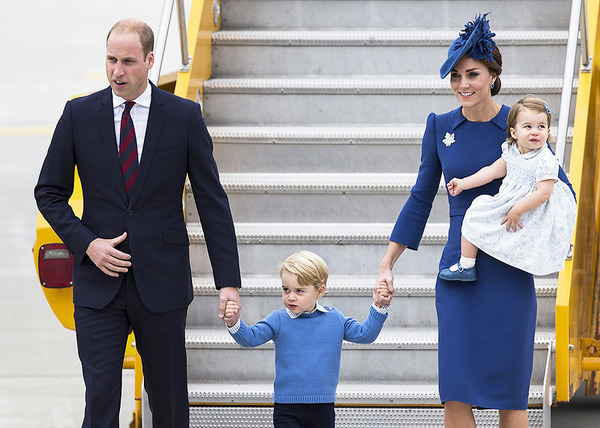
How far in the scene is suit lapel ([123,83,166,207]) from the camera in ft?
9.86

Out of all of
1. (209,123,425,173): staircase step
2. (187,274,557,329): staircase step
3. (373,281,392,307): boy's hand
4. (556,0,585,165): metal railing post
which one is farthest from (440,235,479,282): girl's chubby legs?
(209,123,425,173): staircase step

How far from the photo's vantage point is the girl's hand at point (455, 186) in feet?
9.68

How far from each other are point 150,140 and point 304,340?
82 cm

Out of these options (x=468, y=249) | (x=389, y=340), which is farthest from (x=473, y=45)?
(x=389, y=340)

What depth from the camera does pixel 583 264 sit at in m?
4.31

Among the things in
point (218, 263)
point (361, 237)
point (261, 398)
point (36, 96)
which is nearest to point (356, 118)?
point (361, 237)

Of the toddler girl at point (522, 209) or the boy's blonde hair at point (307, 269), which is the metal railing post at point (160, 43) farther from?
the toddler girl at point (522, 209)

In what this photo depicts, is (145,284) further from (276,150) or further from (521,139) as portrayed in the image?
(276,150)

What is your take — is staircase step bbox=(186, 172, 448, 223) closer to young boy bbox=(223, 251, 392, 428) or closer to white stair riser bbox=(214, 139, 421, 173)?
white stair riser bbox=(214, 139, 421, 173)

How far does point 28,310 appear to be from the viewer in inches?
377

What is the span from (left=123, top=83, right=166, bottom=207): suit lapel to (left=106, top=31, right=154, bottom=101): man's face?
0.09 meters

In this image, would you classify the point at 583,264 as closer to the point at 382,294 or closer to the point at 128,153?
the point at 382,294

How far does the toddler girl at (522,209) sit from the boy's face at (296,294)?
485mm

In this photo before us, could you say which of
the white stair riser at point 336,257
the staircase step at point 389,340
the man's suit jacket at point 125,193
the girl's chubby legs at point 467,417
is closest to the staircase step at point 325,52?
the white stair riser at point 336,257
